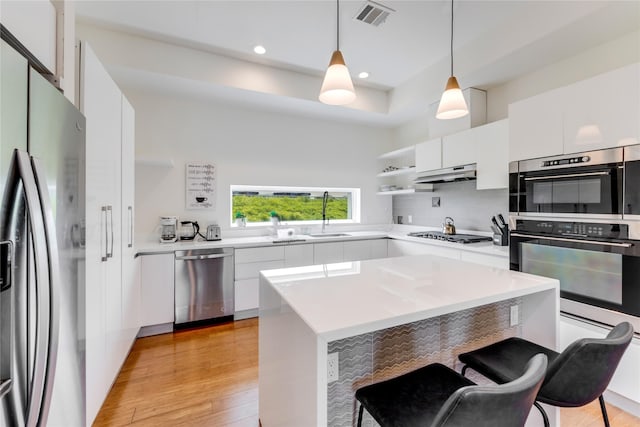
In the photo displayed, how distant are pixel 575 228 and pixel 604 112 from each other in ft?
2.47

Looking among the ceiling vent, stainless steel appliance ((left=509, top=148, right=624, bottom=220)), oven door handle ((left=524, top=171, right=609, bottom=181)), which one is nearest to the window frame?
the ceiling vent

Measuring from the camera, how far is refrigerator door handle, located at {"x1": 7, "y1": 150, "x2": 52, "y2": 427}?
781mm

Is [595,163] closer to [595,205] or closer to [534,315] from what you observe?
[595,205]

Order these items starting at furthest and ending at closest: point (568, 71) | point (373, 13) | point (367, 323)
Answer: point (568, 71) → point (373, 13) → point (367, 323)

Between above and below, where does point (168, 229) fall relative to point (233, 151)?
below

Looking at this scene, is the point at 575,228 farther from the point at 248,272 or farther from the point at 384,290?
the point at 248,272

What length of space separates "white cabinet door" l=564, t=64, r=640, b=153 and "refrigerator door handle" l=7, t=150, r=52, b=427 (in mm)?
2805

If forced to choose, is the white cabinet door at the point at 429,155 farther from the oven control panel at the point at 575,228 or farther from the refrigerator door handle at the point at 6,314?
the refrigerator door handle at the point at 6,314

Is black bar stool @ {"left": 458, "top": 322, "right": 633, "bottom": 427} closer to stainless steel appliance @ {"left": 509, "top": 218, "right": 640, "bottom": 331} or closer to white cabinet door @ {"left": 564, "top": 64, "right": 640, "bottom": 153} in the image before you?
stainless steel appliance @ {"left": 509, "top": 218, "right": 640, "bottom": 331}

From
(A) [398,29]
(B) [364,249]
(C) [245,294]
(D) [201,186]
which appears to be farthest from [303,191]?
(A) [398,29]

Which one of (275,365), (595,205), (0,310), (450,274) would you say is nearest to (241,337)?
(275,365)

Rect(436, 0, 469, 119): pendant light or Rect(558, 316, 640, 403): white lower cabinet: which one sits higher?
Rect(436, 0, 469, 119): pendant light

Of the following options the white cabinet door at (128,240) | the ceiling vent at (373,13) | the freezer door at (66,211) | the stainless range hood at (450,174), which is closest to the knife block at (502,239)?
the stainless range hood at (450,174)

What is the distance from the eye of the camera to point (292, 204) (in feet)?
13.8
